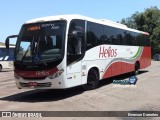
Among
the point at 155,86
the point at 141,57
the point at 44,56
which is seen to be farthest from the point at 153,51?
the point at 44,56

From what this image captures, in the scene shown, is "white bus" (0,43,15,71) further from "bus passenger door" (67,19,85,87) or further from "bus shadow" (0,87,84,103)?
"bus passenger door" (67,19,85,87)

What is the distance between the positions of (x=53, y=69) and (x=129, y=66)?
9.50m

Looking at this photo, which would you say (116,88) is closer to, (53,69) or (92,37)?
(92,37)

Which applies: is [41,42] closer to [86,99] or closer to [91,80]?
[86,99]

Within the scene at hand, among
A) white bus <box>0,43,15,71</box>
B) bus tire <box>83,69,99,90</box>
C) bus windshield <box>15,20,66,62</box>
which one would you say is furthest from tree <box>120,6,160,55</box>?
bus windshield <box>15,20,66,62</box>

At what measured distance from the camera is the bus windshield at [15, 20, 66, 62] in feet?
43.8

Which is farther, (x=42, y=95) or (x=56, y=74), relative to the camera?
(x=42, y=95)

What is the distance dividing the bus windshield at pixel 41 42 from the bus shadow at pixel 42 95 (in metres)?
1.55

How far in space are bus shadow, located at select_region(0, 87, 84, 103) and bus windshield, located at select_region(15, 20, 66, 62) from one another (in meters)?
1.55

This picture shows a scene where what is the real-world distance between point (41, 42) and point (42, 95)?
255cm

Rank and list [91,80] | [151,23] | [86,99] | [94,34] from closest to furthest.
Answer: [86,99] < [91,80] < [94,34] < [151,23]

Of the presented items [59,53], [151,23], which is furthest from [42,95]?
[151,23]

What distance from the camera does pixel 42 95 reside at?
15070 millimetres

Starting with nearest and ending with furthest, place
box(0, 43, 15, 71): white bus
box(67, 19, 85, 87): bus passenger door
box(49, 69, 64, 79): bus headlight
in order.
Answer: box(49, 69, 64, 79): bus headlight < box(67, 19, 85, 87): bus passenger door < box(0, 43, 15, 71): white bus
